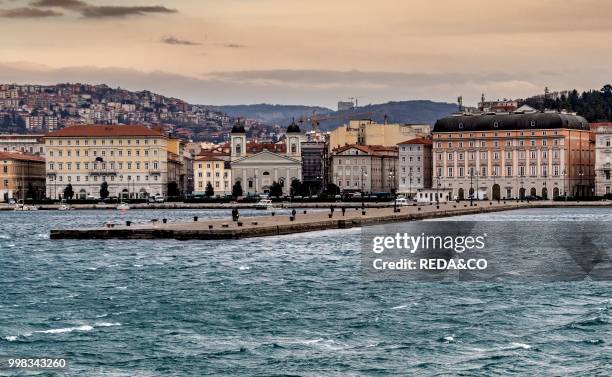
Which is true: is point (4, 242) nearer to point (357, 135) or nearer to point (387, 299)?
point (387, 299)

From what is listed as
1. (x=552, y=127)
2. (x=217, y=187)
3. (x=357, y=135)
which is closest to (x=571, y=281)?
(x=552, y=127)

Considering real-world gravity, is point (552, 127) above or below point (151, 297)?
above

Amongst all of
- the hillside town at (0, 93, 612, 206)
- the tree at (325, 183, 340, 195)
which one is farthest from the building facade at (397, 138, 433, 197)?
the tree at (325, 183, 340, 195)

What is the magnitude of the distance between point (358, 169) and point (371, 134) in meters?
22.7

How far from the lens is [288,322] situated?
29.7 metres

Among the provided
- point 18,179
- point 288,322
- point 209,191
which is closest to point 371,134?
point 209,191

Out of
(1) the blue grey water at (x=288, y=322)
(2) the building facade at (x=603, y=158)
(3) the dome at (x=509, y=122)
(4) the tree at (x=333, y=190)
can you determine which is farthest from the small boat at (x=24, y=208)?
(1) the blue grey water at (x=288, y=322)

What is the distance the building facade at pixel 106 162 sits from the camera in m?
156

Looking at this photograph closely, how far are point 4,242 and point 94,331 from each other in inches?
1454

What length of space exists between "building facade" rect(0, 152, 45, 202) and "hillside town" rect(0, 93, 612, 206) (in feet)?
0.39

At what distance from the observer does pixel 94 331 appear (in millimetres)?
28484

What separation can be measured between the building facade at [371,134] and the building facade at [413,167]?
1182 inches

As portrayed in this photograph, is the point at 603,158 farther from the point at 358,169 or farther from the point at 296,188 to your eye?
the point at 296,188

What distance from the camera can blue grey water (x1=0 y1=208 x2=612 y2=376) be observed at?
2500 centimetres
